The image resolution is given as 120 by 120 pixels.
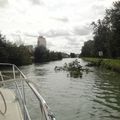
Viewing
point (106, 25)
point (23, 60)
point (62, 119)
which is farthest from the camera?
point (23, 60)

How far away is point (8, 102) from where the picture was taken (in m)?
7.21

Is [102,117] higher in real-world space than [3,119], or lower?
lower

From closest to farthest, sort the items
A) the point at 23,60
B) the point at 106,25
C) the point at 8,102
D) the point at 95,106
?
the point at 8,102 → the point at 95,106 → the point at 106,25 → the point at 23,60

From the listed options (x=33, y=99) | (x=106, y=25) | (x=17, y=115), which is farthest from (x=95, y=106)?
(x=106, y=25)

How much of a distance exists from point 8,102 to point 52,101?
8.42 metres

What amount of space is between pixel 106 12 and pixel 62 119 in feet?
167

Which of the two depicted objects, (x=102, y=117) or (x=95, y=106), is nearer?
(x=102, y=117)

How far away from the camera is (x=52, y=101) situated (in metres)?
15.5

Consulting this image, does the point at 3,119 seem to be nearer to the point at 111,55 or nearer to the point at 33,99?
the point at 33,99

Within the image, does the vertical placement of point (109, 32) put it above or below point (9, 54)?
above

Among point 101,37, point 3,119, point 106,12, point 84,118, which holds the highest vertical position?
point 106,12

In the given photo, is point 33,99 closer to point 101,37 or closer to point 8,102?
point 8,102

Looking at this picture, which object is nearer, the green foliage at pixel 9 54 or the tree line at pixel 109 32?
the tree line at pixel 109 32

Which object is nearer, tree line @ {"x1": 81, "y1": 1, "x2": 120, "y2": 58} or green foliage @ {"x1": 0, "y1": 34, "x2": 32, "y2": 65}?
tree line @ {"x1": 81, "y1": 1, "x2": 120, "y2": 58}
